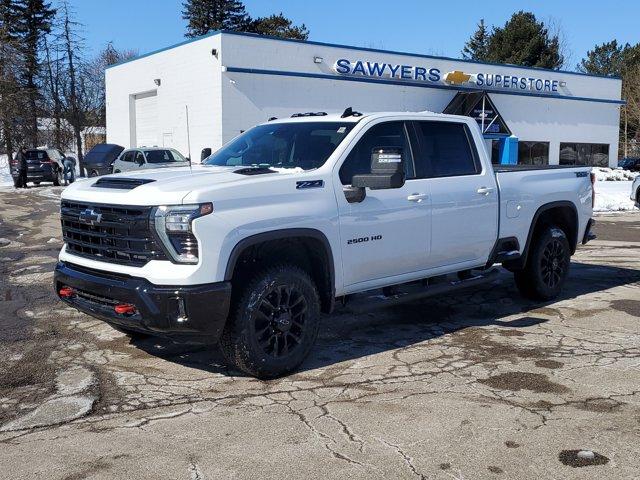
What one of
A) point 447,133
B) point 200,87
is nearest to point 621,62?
point 200,87

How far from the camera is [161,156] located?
23938 millimetres

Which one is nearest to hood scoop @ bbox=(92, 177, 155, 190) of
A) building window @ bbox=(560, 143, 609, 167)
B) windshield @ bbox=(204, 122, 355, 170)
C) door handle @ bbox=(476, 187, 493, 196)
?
windshield @ bbox=(204, 122, 355, 170)

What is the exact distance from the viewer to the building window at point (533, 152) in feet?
114

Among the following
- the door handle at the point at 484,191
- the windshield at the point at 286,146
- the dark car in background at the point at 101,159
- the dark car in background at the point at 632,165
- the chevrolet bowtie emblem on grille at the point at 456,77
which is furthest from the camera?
the dark car in background at the point at 632,165

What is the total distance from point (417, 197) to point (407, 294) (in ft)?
2.88

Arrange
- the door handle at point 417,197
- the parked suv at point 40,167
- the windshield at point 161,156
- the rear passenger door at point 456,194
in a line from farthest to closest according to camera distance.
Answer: the parked suv at point 40,167
the windshield at point 161,156
the rear passenger door at point 456,194
the door handle at point 417,197

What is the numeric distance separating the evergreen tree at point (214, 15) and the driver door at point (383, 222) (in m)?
55.0

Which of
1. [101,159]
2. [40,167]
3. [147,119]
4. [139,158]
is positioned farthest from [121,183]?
[147,119]

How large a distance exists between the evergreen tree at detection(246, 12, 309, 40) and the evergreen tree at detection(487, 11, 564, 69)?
55.4ft

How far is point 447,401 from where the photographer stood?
4.71 metres

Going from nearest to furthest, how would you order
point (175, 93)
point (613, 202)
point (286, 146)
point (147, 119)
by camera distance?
point (286, 146) < point (613, 202) < point (175, 93) < point (147, 119)

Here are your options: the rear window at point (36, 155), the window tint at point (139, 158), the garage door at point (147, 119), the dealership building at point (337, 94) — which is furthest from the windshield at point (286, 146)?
the rear window at point (36, 155)

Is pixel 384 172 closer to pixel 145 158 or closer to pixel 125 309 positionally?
pixel 125 309

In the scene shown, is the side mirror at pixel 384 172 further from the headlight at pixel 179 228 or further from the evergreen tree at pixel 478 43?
the evergreen tree at pixel 478 43
